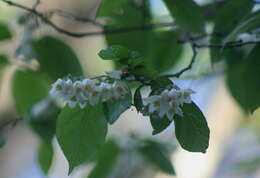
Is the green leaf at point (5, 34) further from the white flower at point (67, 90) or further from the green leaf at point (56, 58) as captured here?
the white flower at point (67, 90)

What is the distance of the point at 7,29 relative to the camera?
1606 mm

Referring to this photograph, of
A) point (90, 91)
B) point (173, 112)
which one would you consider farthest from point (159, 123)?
point (90, 91)

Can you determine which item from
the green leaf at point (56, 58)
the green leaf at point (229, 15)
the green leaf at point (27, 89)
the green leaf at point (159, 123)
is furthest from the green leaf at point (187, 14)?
the green leaf at point (27, 89)

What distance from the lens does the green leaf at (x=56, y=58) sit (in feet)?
4.76

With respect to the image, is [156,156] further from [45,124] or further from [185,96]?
[185,96]

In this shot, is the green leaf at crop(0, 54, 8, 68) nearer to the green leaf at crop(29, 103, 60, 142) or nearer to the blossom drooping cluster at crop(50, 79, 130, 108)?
the green leaf at crop(29, 103, 60, 142)

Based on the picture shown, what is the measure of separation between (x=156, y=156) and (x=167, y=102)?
2.24 ft

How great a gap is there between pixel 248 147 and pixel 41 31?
1665 mm

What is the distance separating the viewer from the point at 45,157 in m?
1.60

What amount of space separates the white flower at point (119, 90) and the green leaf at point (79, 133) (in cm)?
6

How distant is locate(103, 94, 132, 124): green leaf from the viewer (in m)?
0.97

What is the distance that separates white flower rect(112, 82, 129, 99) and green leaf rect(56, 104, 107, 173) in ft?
0.20

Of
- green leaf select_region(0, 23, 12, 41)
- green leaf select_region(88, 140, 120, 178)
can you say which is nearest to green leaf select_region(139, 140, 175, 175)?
green leaf select_region(88, 140, 120, 178)

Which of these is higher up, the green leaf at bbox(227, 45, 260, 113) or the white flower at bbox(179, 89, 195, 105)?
the white flower at bbox(179, 89, 195, 105)
